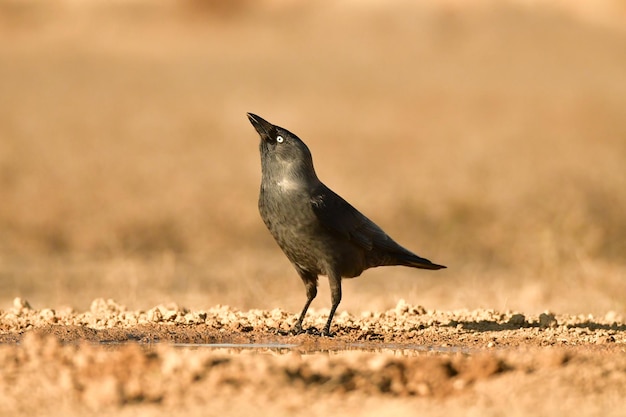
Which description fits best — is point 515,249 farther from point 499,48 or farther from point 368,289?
point 499,48

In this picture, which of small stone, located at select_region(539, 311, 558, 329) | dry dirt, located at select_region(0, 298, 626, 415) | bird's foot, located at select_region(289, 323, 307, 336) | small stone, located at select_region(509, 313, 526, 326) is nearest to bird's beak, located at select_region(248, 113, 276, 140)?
bird's foot, located at select_region(289, 323, 307, 336)

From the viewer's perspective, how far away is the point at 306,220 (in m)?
7.66

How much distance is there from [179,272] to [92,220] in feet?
10.3

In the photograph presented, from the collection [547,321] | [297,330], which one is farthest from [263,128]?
[547,321]

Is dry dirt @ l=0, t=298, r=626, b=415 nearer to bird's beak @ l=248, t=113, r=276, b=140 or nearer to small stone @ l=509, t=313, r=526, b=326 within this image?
small stone @ l=509, t=313, r=526, b=326

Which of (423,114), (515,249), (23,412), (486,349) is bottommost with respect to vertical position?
(23,412)

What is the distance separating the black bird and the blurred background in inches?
97.0

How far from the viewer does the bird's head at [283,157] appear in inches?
309

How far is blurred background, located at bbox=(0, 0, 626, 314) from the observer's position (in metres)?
12.8

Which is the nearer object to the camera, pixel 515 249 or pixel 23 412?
pixel 23 412

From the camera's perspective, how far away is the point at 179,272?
43.3 feet

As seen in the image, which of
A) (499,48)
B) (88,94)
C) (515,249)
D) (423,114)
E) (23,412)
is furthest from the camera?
(499,48)

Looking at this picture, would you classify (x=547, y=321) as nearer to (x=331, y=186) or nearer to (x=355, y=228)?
(x=355, y=228)

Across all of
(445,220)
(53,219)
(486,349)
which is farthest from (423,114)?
(486,349)
